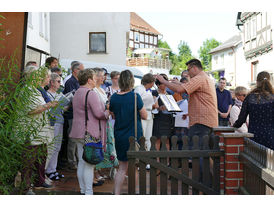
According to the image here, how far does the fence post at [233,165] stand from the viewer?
4.67 meters

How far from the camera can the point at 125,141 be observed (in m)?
5.12

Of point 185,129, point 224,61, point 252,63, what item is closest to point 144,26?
point 224,61

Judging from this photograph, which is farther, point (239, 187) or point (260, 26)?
point (260, 26)

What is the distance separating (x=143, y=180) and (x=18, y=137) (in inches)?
72.0

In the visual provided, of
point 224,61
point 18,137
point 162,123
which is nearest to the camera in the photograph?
point 18,137

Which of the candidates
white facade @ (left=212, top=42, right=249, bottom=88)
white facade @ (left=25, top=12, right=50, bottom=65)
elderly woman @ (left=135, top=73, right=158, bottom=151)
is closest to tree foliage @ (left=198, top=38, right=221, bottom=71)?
white facade @ (left=212, top=42, right=249, bottom=88)

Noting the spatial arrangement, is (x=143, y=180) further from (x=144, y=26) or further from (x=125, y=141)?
(x=144, y=26)

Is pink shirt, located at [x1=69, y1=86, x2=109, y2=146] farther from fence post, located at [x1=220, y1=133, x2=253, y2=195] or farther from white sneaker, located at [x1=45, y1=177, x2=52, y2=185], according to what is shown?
fence post, located at [x1=220, y1=133, x2=253, y2=195]

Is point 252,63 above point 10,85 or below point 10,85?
above

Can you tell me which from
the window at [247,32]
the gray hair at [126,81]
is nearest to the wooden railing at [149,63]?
the window at [247,32]

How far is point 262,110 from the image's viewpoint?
4961 mm

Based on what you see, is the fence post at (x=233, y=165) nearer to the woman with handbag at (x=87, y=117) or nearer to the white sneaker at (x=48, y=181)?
the woman with handbag at (x=87, y=117)

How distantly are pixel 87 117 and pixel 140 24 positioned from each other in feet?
215

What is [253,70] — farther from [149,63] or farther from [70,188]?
A: [70,188]
